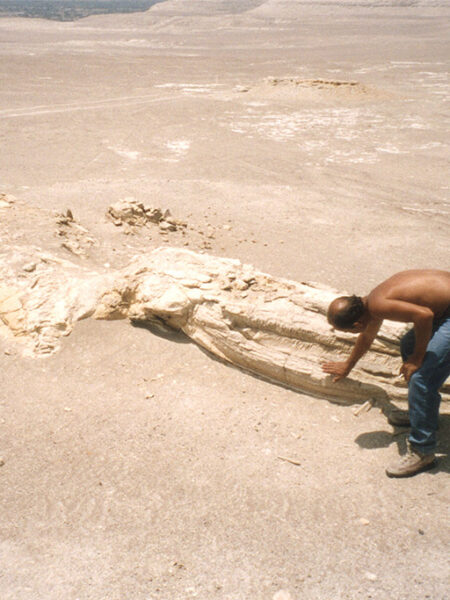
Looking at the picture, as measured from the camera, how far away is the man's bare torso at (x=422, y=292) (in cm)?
288

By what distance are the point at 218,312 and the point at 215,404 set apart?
0.71m

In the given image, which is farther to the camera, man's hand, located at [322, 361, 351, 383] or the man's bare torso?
man's hand, located at [322, 361, 351, 383]

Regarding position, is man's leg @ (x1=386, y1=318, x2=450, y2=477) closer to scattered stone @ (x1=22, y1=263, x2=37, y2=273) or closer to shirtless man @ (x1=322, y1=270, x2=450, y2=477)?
shirtless man @ (x1=322, y1=270, x2=450, y2=477)

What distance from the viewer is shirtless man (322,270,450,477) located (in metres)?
2.82

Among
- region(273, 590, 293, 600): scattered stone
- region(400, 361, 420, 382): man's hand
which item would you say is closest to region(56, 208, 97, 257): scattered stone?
region(400, 361, 420, 382): man's hand

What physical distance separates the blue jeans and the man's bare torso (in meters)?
0.13

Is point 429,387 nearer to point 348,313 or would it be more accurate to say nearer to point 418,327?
point 418,327

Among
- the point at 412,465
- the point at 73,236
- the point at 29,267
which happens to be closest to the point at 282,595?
the point at 412,465

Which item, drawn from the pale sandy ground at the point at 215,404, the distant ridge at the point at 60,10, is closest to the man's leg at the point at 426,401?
the pale sandy ground at the point at 215,404

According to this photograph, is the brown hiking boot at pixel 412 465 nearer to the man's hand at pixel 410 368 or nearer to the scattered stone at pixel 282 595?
the man's hand at pixel 410 368

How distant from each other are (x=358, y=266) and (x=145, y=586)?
470cm

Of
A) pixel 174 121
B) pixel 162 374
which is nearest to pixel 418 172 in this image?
pixel 174 121

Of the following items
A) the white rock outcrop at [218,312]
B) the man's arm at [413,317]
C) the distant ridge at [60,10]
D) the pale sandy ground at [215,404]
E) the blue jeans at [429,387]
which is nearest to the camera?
the pale sandy ground at [215,404]

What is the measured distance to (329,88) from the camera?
1697 cm
